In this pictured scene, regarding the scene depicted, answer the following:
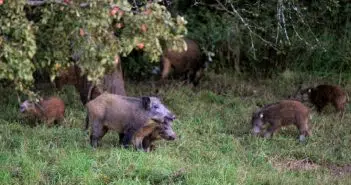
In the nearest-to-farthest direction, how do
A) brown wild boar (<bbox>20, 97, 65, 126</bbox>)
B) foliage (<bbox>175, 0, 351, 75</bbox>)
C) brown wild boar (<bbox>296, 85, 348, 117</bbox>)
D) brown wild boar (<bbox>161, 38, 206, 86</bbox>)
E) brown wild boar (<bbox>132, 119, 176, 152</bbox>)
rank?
brown wild boar (<bbox>132, 119, 176, 152</bbox>) → brown wild boar (<bbox>20, 97, 65, 126</bbox>) → brown wild boar (<bbox>296, 85, 348, 117</bbox>) → brown wild boar (<bbox>161, 38, 206, 86</bbox>) → foliage (<bbox>175, 0, 351, 75</bbox>)

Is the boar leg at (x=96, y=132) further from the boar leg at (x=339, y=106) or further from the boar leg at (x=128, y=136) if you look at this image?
the boar leg at (x=339, y=106)

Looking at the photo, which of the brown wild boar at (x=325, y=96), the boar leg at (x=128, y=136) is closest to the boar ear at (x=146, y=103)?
the boar leg at (x=128, y=136)

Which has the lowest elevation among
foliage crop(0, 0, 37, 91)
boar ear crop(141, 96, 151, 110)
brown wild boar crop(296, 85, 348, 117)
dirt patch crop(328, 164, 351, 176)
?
dirt patch crop(328, 164, 351, 176)

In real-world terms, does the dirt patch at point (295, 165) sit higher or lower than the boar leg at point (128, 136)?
lower

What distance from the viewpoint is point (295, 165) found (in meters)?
8.69

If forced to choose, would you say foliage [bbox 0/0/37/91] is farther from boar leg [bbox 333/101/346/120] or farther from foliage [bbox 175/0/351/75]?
foliage [bbox 175/0/351/75]

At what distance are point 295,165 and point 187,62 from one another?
5.84 meters

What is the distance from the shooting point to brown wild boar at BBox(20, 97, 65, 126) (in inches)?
407

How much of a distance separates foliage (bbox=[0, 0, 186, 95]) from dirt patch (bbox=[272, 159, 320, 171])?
9.46 feet

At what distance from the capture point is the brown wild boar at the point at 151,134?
8.59 meters

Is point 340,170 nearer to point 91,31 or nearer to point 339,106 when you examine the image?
point 339,106

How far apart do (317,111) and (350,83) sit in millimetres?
2629

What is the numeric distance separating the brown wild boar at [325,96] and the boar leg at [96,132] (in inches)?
174

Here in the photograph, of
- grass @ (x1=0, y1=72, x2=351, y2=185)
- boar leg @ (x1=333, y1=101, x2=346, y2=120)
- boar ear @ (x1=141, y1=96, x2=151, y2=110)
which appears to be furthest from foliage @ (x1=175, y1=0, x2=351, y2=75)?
boar ear @ (x1=141, y1=96, x2=151, y2=110)
